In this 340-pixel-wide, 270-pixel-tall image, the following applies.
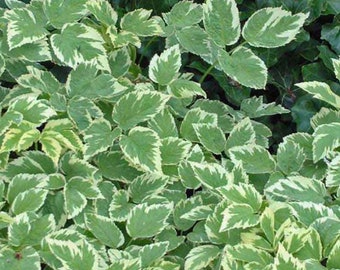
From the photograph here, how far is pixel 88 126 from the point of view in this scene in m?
1.58

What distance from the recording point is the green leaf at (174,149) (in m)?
1.59

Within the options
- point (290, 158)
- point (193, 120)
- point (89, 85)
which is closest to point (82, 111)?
point (89, 85)

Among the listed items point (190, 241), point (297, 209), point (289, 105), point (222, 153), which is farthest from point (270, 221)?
point (289, 105)

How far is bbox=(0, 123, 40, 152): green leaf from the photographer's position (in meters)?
1.46

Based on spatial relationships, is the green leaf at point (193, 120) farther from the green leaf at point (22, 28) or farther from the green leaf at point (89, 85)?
the green leaf at point (22, 28)

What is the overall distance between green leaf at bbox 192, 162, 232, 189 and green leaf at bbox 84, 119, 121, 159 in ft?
0.71

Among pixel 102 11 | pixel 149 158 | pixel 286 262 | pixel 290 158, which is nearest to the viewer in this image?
pixel 286 262

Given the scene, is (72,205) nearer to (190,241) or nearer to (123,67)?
(190,241)

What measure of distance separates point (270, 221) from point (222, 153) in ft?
1.39

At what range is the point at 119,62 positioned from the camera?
177cm

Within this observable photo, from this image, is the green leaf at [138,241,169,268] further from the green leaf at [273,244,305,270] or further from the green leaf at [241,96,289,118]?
the green leaf at [241,96,289,118]

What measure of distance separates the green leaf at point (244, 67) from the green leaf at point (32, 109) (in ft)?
1.57

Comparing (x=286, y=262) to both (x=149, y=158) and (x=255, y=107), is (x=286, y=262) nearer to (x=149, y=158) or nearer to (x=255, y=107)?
(x=149, y=158)

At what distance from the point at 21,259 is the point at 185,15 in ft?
2.78
